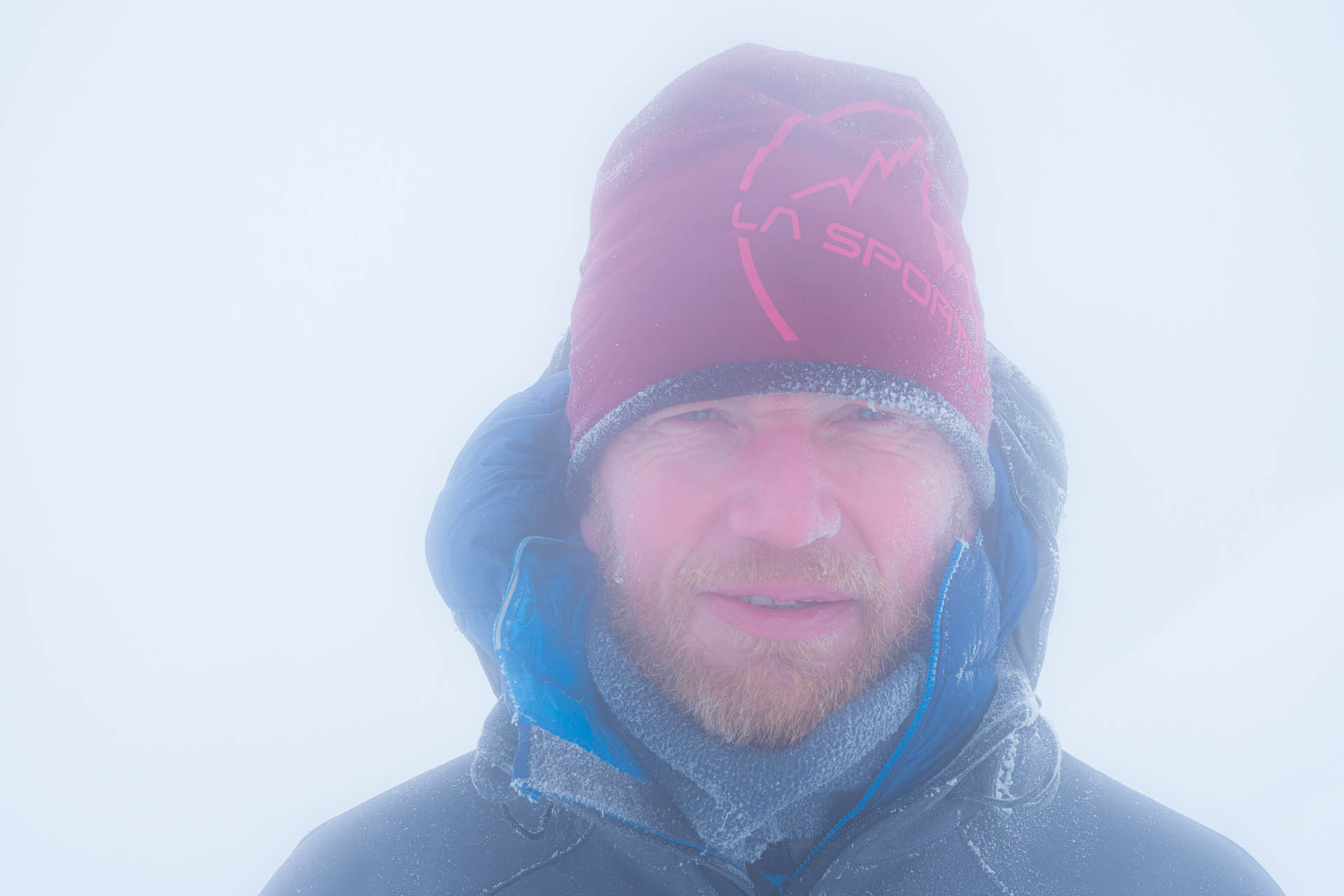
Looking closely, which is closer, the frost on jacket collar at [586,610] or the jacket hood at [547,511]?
the frost on jacket collar at [586,610]

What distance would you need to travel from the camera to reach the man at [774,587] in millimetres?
1058

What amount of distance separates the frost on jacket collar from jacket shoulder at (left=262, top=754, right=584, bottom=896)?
0.14m

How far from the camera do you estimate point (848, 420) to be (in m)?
1.20

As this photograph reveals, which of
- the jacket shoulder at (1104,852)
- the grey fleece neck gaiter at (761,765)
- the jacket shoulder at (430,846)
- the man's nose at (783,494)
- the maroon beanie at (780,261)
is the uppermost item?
the maroon beanie at (780,261)

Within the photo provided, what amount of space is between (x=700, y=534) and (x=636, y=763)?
16.3 inches

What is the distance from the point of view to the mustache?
1121mm

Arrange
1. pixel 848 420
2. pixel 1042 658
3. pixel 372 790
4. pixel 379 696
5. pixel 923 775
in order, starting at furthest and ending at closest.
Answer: pixel 379 696
pixel 372 790
pixel 1042 658
pixel 848 420
pixel 923 775

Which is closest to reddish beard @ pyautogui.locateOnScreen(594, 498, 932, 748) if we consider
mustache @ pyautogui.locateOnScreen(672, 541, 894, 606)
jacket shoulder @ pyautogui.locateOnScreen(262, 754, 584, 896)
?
A: mustache @ pyautogui.locateOnScreen(672, 541, 894, 606)

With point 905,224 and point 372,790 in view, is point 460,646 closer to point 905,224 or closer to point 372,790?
point 372,790

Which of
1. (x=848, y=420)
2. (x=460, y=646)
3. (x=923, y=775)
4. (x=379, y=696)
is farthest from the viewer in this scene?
(x=379, y=696)

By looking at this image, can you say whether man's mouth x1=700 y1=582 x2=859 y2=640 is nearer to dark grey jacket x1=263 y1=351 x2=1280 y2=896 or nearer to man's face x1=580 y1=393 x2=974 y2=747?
man's face x1=580 y1=393 x2=974 y2=747

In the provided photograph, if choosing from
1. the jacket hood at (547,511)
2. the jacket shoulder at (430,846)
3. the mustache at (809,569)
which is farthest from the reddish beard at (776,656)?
the jacket shoulder at (430,846)

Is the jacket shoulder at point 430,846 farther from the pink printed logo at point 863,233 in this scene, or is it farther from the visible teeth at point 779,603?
the pink printed logo at point 863,233

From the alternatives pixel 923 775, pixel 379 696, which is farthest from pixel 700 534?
pixel 379 696
